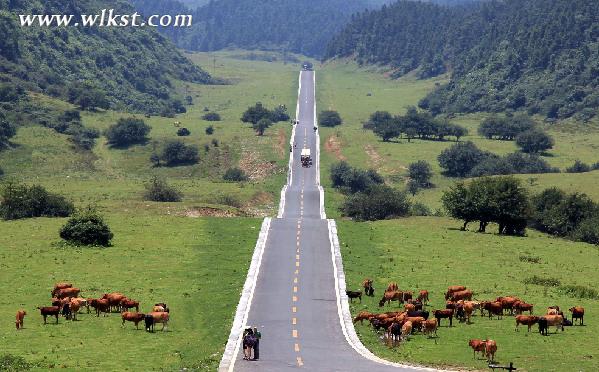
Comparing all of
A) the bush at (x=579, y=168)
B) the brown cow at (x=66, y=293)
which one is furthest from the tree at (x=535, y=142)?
the brown cow at (x=66, y=293)

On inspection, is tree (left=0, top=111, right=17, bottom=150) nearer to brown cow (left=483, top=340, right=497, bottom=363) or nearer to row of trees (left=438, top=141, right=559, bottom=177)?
row of trees (left=438, top=141, right=559, bottom=177)

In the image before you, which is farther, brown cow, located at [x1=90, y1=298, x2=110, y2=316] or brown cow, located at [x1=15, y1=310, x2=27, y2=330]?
brown cow, located at [x1=90, y1=298, x2=110, y2=316]

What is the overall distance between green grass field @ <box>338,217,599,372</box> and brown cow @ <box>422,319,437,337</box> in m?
0.46

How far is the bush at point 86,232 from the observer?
8569 cm

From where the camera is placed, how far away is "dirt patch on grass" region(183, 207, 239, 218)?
110 m

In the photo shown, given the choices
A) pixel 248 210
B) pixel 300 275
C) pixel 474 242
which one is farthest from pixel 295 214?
pixel 300 275

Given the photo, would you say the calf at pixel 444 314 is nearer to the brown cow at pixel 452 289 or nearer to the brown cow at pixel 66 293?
the brown cow at pixel 452 289

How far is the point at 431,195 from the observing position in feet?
472

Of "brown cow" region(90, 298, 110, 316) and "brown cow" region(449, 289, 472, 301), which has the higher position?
"brown cow" region(449, 289, 472, 301)

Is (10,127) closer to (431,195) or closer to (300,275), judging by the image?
(431,195)

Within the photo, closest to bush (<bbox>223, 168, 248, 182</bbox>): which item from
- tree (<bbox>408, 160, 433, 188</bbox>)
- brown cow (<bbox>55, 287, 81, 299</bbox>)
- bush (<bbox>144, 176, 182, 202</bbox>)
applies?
tree (<bbox>408, 160, 433, 188</bbox>)

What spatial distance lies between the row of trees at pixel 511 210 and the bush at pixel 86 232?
33276 millimetres

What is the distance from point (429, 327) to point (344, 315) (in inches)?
297

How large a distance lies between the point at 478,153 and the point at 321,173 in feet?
84.4
